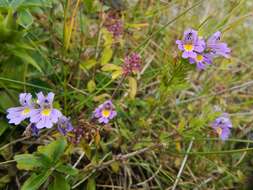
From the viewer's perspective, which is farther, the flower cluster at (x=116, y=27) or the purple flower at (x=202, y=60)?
the flower cluster at (x=116, y=27)

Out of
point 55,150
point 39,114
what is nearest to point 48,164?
point 55,150

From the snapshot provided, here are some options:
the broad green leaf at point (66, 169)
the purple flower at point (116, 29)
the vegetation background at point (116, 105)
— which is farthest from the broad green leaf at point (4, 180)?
the purple flower at point (116, 29)

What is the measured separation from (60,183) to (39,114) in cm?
21

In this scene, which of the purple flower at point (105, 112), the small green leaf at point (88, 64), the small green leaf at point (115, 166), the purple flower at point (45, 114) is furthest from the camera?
the small green leaf at point (88, 64)

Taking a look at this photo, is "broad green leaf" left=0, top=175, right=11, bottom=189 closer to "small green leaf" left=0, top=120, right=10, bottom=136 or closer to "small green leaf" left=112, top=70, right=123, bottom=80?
"small green leaf" left=0, top=120, right=10, bottom=136

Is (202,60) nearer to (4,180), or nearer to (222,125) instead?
(222,125)

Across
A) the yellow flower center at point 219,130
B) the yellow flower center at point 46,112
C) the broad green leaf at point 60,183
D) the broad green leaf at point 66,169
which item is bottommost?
the broad green leaf at point 60,183

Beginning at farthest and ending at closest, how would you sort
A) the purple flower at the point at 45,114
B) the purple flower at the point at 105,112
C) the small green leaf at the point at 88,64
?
1. the small green leaf at the point at 88,64
2. the purple flower at the point at 105,112
3. the purple flower at the point at 45,114

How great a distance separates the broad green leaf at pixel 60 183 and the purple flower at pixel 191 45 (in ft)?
1.62

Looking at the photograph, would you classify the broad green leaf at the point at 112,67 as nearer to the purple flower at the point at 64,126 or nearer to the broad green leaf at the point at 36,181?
the purple flower at the point at 64,126

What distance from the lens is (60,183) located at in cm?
127

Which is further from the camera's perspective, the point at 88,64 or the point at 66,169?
the point at 88,64

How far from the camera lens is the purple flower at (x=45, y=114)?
1.20 m

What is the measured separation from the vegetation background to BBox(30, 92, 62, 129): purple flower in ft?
0.30
